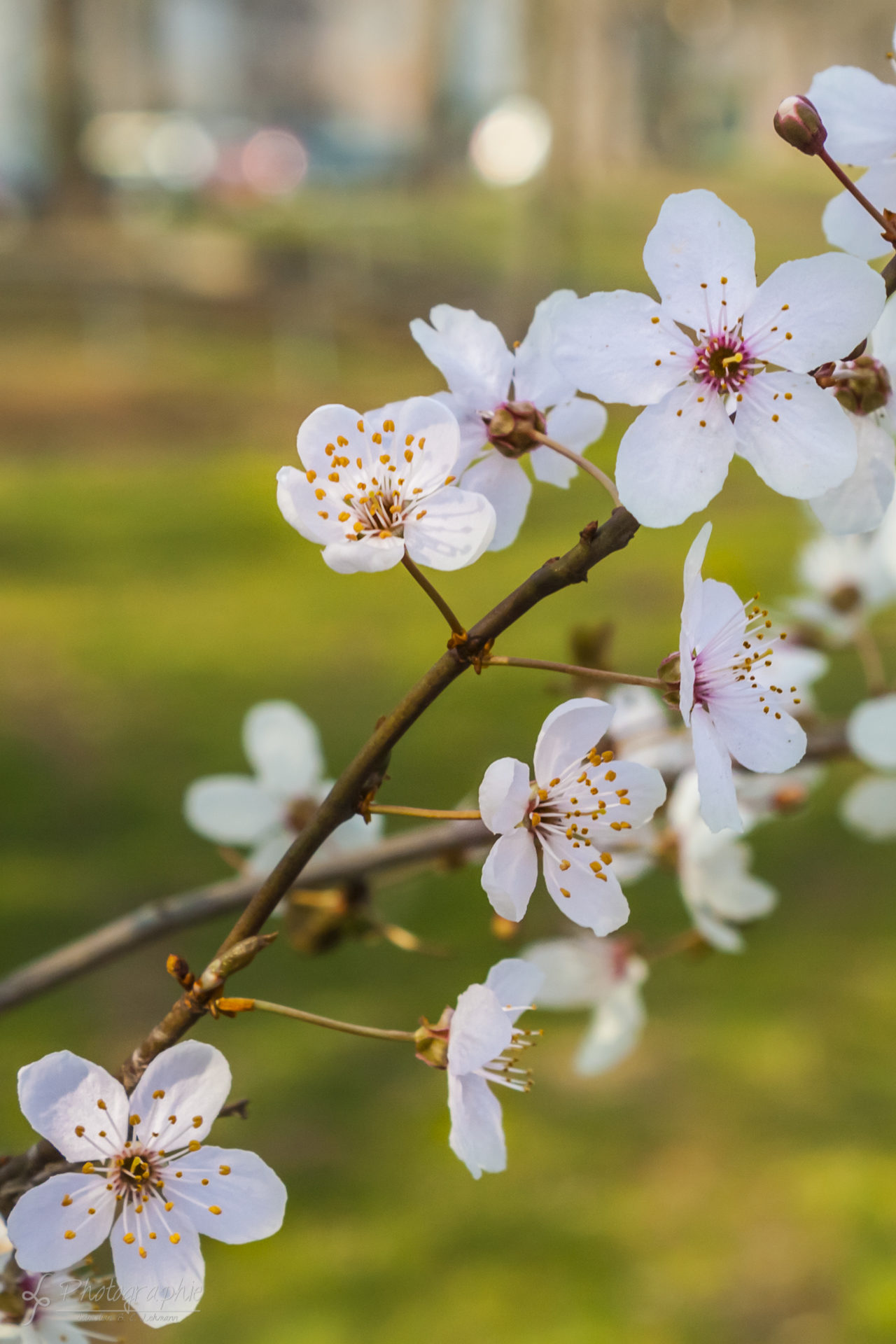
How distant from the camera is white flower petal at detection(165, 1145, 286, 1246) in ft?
1.50

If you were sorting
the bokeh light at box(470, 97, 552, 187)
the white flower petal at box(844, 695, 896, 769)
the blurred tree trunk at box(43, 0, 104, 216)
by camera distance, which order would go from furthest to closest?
1. the blurred tree trunk at box(43, 0, 104, 216)
2. the bokeh light at box(470, 97, 552, 187)
3. the white flower petal at box(844, 695, 896, 769)

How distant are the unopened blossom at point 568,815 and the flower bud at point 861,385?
16 cm

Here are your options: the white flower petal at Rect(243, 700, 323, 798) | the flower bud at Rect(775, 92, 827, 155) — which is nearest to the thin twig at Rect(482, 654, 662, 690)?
the flower bud at Rect(775, 92, 827, 155)

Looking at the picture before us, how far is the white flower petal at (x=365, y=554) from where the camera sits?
461 millimetres

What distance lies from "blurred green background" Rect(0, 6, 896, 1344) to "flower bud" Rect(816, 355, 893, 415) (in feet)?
0.36

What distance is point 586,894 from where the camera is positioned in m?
0.48

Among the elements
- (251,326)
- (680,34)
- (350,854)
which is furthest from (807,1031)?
(680,34)

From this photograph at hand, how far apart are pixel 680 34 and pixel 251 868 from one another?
51.0ft

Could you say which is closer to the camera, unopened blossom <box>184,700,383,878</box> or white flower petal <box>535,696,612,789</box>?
white flower petal <box>535,696,612,789</box>

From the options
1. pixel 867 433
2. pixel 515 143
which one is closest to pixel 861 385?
pixel 867 433

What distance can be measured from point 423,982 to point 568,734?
2.01 meters

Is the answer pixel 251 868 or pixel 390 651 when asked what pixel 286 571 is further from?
pixel 251 868

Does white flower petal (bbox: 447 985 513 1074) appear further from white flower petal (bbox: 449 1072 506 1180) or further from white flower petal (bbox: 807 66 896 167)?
white flower petal (bbox: 807 66 896 167)

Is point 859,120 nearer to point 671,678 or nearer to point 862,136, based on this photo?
point 862,136
